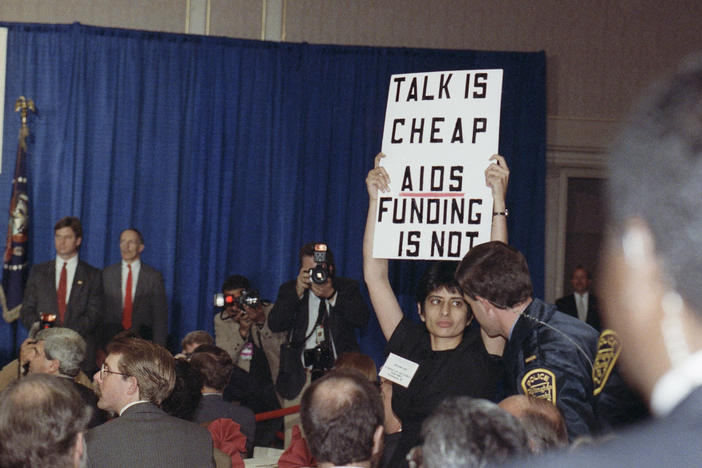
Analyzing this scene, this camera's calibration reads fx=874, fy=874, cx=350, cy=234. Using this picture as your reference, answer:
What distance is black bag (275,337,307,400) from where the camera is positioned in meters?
5.92

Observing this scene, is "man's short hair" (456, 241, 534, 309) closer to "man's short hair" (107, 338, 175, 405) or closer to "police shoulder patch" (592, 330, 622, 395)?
"police shoulder patch" (592, 330, 622, 395)

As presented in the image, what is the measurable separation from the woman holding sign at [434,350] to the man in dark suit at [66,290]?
3.57 m

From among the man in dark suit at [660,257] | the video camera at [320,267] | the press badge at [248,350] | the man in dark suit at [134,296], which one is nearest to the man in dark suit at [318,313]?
the video camera at [320,267]

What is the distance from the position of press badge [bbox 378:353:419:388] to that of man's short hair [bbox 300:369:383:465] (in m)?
1.09

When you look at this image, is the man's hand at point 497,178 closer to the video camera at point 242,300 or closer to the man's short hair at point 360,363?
the man's short hair at point 360,363

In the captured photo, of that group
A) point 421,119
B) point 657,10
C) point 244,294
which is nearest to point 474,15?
point 657,10

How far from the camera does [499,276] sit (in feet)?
8.62

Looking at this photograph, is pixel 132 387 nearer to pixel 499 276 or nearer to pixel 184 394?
pixel 184 394

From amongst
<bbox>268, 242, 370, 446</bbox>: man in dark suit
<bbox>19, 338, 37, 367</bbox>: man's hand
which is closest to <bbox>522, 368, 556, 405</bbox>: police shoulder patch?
<bbox>19, 338, 37, 367</bbox>: man's hand

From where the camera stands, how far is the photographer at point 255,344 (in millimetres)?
5914

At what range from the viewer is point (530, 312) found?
2.60 metres

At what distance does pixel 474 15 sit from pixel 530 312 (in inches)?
251

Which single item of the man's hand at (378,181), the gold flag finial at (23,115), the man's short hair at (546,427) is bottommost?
the man's short hair at (546,427)

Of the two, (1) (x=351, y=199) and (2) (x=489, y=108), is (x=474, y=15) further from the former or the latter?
(2) (x=489, y=108)
